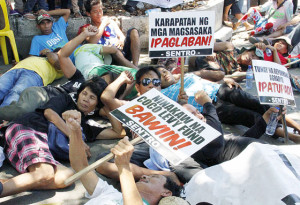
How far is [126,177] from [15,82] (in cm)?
314

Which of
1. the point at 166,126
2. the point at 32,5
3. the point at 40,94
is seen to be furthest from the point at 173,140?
the point at 32,5

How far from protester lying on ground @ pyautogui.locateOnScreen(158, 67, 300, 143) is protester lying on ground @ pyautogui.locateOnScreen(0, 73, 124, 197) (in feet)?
3.47

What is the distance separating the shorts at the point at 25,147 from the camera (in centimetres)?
359

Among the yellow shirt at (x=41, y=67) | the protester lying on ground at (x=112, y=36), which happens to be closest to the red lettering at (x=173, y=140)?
the yellow shirt at (x=41, y=67)

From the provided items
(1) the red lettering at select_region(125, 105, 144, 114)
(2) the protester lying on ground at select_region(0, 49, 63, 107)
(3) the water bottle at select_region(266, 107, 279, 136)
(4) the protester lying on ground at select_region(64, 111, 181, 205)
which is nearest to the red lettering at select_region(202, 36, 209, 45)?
(3) the water bottle at select_region(266, 107, 279, 136)

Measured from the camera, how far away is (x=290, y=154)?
8.86 feet

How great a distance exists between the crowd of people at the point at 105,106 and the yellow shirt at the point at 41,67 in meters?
0.02

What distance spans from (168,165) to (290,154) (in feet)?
4.22

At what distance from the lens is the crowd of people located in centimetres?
320

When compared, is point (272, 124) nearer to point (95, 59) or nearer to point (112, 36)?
point (95, 59)

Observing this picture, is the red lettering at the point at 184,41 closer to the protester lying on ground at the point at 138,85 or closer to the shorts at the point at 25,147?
the protester lying on ground at the point at 138,85

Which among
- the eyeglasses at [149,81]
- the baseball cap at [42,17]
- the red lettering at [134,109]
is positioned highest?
the baseball cap at [42,17]

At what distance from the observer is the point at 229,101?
505cm

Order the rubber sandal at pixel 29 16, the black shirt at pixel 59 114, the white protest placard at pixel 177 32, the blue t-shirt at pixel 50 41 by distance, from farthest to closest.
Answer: the rubber sandal at pixel 29 16, the blue t-shirt at pixel 50 41, the white protest placard at pixel 177 32, the black shirt at pixel 59 114
